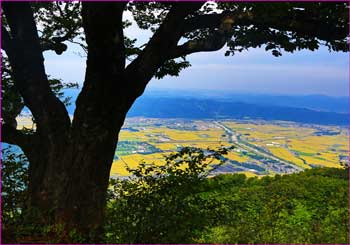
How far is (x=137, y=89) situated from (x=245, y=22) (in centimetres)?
193

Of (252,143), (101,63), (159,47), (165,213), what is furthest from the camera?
(252,143)

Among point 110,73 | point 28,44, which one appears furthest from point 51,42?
point 110,73

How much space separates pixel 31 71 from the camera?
21.8ft

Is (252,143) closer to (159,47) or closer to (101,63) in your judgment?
(159,47)

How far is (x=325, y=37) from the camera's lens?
6.38 m

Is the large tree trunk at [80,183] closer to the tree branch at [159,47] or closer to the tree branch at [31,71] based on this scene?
the tree branch at [31,71]

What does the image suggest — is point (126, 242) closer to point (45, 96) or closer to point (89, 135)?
point (89, 135)

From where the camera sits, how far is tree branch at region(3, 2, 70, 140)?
21.6ft

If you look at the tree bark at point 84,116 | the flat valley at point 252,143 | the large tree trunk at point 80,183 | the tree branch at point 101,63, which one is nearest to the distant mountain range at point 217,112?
the flat valley at point 252,143

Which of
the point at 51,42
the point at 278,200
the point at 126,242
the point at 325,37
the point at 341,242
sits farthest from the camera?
the point at 51,42

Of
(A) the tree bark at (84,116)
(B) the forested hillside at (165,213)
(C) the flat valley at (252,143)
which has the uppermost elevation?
(A) the tree bark at (84,116)

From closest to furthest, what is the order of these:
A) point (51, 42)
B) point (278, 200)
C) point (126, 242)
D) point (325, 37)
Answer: point (126, 242), point (325, 37), point (278, 200), point (51, 42)

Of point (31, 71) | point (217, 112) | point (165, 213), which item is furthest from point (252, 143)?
point (31, 71)

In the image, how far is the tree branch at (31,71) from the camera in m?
6.58
